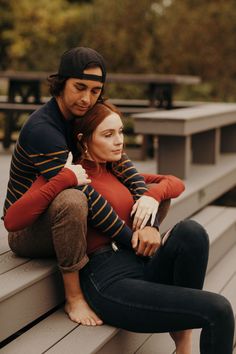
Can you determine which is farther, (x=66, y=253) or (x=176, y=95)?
(x=176, y=95)

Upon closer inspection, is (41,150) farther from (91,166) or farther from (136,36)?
(136,36)

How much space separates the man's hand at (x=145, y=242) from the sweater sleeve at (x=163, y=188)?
A: 22 cm

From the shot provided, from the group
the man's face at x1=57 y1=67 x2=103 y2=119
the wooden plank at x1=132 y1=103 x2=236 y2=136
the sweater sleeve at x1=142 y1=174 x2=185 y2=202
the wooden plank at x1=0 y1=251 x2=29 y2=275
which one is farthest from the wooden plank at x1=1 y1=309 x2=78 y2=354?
the wooden plank at x1=132 y1=103 x2=236 y2=136

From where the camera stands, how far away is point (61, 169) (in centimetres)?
252

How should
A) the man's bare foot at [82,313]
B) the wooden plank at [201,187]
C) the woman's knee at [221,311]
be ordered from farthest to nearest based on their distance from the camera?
the wooden plank at [201,187]
the man's bare foot at [82,313]
the woman's knee at [221,311]

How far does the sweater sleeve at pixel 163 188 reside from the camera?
2.81 metres

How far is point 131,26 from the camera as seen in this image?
17.8 m

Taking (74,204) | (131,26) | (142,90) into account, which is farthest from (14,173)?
(131,26)

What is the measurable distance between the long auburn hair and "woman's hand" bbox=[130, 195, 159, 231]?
1.02 ft

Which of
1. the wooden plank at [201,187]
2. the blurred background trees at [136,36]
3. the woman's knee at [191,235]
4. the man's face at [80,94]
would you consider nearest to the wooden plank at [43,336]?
the woman's knee at [191,235]

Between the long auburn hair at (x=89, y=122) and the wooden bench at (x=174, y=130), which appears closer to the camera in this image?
the long auburn hair at (x=89, y=122)

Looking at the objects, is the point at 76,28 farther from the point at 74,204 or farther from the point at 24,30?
the point at 74,204

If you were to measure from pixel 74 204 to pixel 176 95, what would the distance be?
44.4ft

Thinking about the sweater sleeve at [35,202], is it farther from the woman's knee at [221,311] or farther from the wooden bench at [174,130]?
the wooden bench at [174,130]
